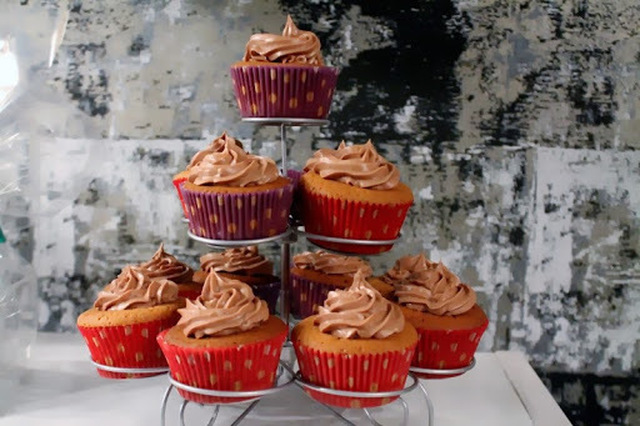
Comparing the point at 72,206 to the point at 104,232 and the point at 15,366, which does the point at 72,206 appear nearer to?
the point at 104,232

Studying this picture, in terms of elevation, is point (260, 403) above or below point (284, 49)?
below

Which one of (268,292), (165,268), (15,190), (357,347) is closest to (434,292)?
(357,347)

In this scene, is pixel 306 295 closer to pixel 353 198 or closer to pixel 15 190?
pixel 353 198

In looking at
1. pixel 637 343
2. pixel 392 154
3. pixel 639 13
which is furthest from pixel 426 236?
pixel 639 13

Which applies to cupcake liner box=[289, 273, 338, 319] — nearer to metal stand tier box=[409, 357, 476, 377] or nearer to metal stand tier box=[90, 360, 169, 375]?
metal stand tier box=[409, 357, 476, 377]

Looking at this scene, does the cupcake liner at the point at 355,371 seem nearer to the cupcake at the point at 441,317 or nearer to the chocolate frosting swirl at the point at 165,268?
the cupcake at the point at 441,317

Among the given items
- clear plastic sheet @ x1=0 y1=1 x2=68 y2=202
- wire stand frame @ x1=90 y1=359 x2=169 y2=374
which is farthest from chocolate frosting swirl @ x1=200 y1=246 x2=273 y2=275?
clear plastic sheet @ x1=0 y1=1 x2=68 y2=202

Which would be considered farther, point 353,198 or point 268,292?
point 268,292
